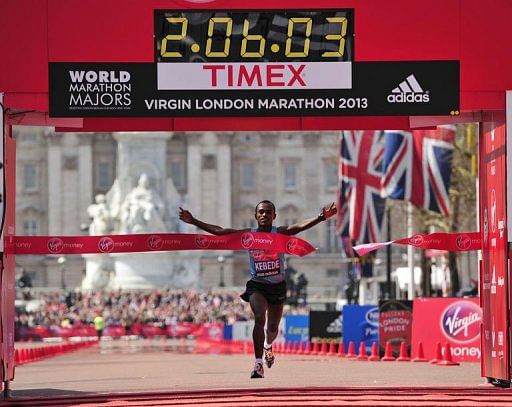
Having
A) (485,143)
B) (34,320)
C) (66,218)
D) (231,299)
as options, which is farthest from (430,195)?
(66,218)

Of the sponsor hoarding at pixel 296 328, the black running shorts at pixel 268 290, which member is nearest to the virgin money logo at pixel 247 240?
the black running shorts at pixel 268 290

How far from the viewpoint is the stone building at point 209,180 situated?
443ft

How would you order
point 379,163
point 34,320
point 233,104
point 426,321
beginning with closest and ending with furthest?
point 233,104
point 426,321
point 379,163
point 34,320

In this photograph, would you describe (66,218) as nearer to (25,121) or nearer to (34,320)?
(34,320)

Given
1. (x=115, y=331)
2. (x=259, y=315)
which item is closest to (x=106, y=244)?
(x=259, y=315)

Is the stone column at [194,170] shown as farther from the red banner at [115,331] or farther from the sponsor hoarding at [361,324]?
the sponsor hoarding at [361,324]

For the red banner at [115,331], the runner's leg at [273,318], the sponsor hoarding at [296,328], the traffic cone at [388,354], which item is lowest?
the red banner at [115,331]

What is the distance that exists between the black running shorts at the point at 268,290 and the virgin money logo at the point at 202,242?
1.31 metres

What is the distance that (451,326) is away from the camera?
3391cm

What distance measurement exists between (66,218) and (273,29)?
119 meters

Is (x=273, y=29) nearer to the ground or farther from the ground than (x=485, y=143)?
farther from the ground

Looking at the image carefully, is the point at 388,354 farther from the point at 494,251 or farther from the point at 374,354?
the point at 494,251

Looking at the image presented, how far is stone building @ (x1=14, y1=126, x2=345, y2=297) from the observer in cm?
13500

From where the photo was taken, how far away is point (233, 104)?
728 inches
